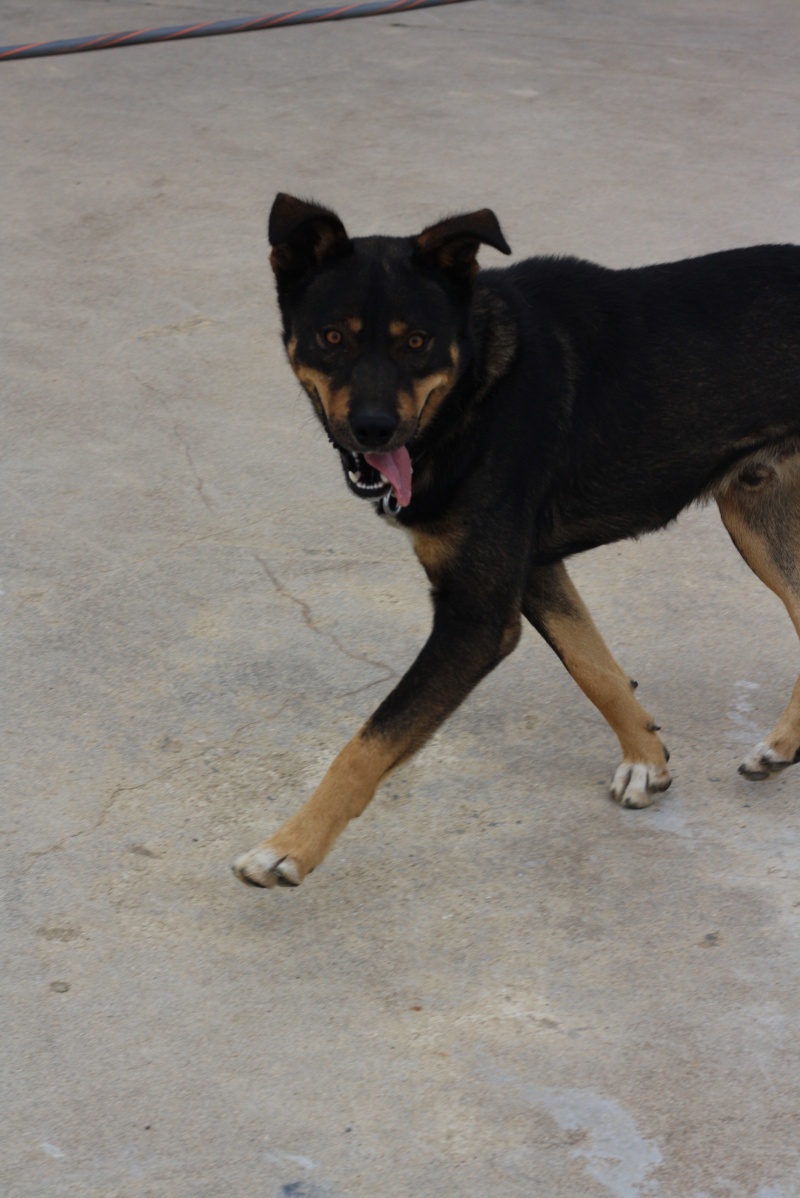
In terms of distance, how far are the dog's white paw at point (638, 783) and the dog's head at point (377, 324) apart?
0.92 metres

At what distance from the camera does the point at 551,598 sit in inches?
145

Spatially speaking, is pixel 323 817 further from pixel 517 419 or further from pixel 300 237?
pixel 300 237

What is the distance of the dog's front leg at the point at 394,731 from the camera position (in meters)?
3.10

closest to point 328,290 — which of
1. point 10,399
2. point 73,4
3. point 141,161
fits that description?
point 10,399

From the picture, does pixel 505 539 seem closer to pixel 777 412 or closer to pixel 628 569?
pixel 777 412

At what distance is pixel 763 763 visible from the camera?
11.8 feet

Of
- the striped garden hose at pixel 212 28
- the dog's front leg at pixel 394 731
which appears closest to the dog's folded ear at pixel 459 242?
the dog's front leg at pixel 394 731

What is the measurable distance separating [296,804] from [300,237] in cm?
135

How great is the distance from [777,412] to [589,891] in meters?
1.28

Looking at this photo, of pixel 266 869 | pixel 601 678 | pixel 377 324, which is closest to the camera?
pixel 266 869

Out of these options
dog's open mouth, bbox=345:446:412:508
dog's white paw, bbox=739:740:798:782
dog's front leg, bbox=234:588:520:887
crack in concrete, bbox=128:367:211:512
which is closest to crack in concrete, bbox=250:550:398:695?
crack in concrete, bbox=128:367:211:512

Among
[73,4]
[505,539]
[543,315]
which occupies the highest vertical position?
[543,315]

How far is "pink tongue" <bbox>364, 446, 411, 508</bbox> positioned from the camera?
3.21 m

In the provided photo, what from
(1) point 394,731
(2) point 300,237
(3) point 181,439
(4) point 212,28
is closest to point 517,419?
(2) point 300,237
